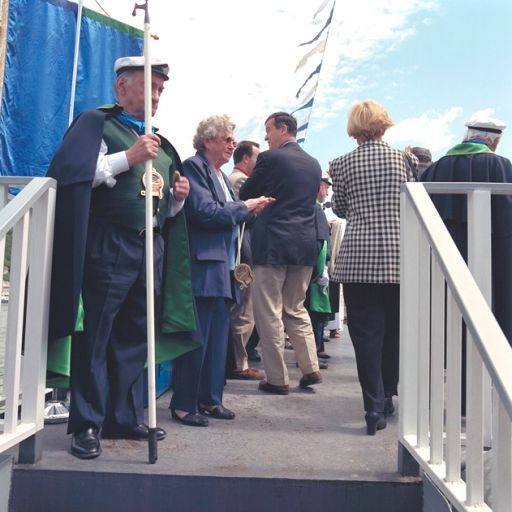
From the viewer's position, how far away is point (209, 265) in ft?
9.86

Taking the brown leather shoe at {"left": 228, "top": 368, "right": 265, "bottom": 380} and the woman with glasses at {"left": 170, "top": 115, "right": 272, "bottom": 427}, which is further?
the brown leather shoe at {"left": 228, "top": 368, "right": 265, "bottom": 380}

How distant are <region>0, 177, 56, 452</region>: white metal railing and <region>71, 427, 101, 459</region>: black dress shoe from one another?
0.17 meters

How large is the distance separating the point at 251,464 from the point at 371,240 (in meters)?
1.25

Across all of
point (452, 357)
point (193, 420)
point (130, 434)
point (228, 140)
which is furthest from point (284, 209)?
point (452, 357)

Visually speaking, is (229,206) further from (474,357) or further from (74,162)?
(474,357)

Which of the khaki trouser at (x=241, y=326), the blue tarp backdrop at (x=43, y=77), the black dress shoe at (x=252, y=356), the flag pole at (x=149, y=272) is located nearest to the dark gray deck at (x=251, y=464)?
the flag pole at (x=149, y=272)

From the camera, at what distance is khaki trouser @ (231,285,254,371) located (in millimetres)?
4219

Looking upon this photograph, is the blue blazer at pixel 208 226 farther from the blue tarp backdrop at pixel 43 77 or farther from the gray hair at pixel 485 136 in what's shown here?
the gray hair at pixel 485 136

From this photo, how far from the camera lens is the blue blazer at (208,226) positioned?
→ 2.93 m

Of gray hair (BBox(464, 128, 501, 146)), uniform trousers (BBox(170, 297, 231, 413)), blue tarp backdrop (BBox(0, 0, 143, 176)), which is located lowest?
uniform trousers (BBox(170, 297, 231, 413))

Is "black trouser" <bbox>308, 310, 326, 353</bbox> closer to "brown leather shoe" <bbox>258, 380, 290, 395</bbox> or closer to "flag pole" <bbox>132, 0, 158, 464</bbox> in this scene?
"brown leather shoe" <bbox>258, 380, 290, 395</bbox>

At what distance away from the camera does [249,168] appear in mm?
4520

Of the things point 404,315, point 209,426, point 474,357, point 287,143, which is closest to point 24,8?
point 287,143

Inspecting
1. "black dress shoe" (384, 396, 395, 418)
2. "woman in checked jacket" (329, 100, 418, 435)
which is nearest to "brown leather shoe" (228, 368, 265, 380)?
"black dress shoe" (384, 396, 395, 418)
